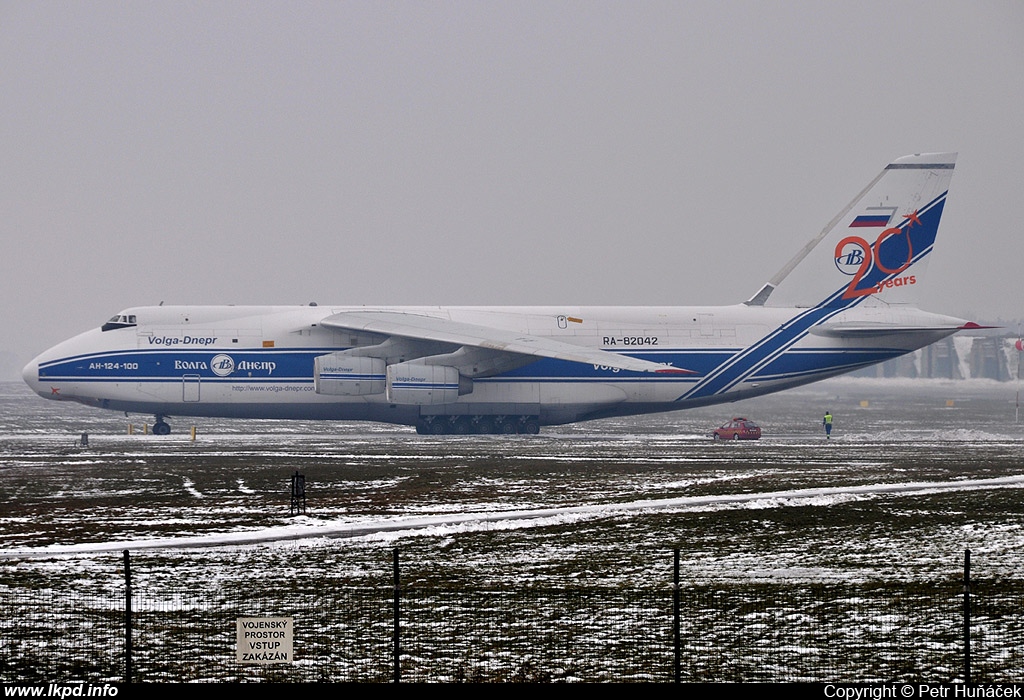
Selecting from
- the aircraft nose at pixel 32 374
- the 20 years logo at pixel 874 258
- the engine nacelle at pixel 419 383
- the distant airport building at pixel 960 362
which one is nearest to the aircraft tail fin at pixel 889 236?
the 20 years logo at pixel 874 258

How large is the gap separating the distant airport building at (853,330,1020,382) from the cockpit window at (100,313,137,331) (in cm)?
13214

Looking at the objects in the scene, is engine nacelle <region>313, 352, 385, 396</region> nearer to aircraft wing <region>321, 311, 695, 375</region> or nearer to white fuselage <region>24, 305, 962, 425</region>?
white fuselage <region>24, 305, 962, 425</region>

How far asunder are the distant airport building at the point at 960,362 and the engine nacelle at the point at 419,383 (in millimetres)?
127556

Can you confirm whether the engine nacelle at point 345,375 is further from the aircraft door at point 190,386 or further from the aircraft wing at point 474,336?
the aircraft door at point 190,386

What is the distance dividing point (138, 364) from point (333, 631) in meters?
32.8

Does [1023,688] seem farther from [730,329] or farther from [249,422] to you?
[249,422]

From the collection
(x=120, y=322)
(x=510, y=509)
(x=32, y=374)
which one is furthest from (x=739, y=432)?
(x=32, y=374)

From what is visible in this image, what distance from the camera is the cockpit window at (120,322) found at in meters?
42.9

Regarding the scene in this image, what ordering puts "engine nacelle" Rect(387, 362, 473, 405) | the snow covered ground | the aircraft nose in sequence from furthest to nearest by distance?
the aircraft nose
"engine nacelle" Rect(387, 362, 473, 405)
the snow covered ground

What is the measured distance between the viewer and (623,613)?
12367 mm

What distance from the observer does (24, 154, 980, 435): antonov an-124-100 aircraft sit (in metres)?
42.1

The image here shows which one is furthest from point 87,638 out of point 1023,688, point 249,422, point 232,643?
point 249,422

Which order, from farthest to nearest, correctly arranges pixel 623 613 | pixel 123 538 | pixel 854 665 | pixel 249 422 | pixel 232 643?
1. pixel 249 422
2. pixel 123 538
3. pixel 623 613
4. pixel 232 643
5. pixel 854 665

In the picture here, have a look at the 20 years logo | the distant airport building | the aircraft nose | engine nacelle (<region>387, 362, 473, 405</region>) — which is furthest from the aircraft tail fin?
the distant airport building
